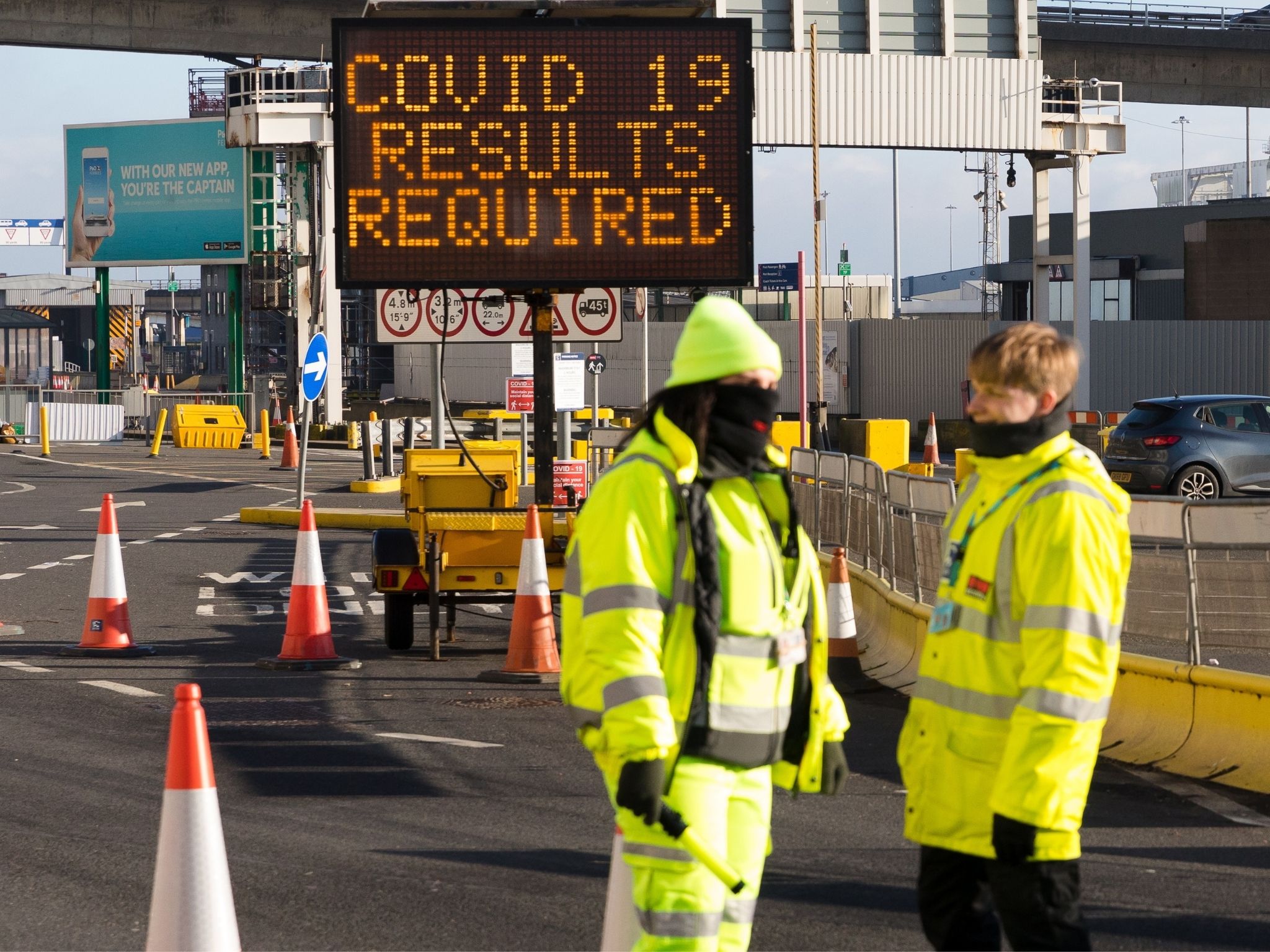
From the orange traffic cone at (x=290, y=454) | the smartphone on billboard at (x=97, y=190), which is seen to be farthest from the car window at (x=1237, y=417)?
the smartphone on billboard at (x=97, y=190)

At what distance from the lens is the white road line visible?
23.0 ft

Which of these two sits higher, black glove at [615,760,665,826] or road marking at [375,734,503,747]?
black glove at [615,760,665,826]

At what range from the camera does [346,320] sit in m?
65.1

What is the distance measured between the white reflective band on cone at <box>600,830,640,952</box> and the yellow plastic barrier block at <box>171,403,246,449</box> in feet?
137

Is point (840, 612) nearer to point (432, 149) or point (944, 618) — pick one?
point (432, 149)

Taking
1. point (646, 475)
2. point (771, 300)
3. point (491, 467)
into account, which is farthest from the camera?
point (771, 300)

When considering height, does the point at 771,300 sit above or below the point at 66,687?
above

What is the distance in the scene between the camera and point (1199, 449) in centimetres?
2162

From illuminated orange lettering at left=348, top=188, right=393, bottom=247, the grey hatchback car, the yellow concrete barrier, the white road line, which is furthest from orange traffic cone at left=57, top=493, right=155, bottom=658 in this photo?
the grey hatchback car

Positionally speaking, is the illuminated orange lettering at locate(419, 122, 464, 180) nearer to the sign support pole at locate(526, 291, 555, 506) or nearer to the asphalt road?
the sign support pole at locate(526, 291, 555, 506)

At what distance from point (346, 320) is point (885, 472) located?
54416 mm

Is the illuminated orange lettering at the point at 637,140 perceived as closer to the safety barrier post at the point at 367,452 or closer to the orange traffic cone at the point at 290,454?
the safety barrier post at the point at 367,452

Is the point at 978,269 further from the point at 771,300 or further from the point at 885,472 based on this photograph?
the point at 885,472

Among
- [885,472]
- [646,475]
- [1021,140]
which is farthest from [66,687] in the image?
[1021,140]
